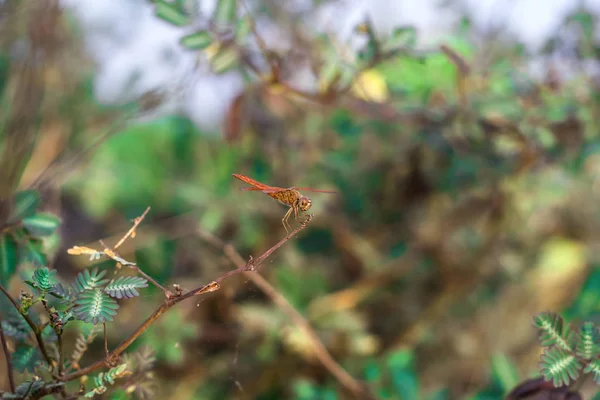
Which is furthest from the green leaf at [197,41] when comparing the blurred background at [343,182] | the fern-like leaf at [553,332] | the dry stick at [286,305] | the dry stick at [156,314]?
the fern-like leaf at [553,332]

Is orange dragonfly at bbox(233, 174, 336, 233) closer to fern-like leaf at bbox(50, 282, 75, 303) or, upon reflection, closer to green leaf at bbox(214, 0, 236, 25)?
fern-like leaf at bbox(50, 282, 75, 303)

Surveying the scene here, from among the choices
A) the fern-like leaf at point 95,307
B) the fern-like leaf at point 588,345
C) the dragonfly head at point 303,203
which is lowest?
the fern-like leaf at point 588,345

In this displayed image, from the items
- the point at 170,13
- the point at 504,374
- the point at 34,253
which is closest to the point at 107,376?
the point at 34,253

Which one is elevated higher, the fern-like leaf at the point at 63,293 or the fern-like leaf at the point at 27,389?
the fern-like leaf at the point at 63,293

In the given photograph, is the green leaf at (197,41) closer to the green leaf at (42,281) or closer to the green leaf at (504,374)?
the green leaf at (42,281)

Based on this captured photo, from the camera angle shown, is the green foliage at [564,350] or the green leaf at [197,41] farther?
the green leaf at [197,41]

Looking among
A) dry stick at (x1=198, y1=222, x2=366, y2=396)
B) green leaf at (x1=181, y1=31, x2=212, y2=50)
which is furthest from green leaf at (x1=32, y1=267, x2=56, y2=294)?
green leaf at (x1=181, y1=31, x2=212, y2=50)

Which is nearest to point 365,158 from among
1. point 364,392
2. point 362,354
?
point 362,354
